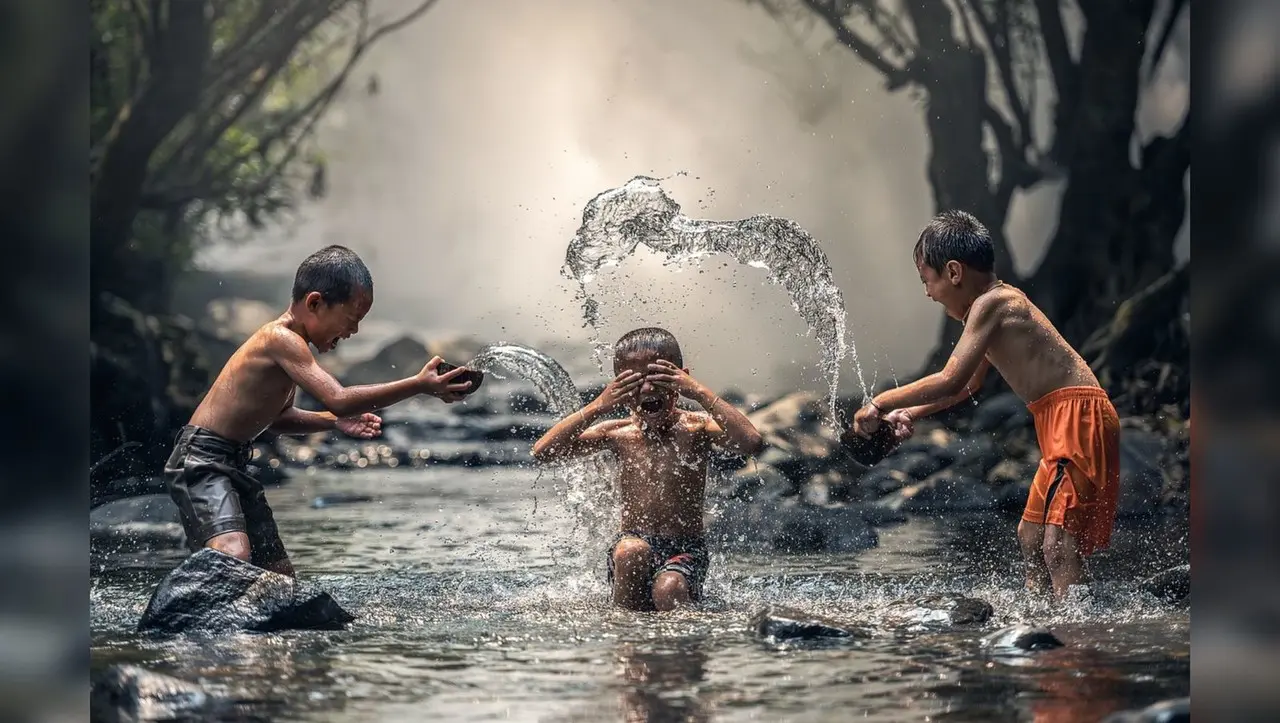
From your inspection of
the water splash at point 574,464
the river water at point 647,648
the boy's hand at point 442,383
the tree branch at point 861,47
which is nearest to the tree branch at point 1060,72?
the tree branch at point 861,47

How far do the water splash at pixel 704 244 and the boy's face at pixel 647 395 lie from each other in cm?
73

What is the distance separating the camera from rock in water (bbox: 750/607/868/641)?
11.8 ft

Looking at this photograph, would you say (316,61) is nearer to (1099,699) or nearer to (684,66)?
(684,66)

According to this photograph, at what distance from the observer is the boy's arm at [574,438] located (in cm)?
414

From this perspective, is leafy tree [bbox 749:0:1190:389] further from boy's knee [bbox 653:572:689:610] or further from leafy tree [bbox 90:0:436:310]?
boy's knee [bbox 653:572:689:610]

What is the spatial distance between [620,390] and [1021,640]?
1.34m

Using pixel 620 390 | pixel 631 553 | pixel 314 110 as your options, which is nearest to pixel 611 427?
pixel 620 390

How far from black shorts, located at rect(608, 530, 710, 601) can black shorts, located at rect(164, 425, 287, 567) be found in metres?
1.12

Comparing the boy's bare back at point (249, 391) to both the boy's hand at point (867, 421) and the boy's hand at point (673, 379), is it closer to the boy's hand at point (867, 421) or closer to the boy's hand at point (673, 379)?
the boy's hand at point (673, 379)

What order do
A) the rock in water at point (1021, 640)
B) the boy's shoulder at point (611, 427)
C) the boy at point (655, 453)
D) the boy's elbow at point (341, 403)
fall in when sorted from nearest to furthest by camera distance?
1. the rock in water at point (1021, 640)
2. the boy's elbow at point (341, 403)
3. the boy at point (655, 453)
4. the boy's shoulder at point (611, 427)

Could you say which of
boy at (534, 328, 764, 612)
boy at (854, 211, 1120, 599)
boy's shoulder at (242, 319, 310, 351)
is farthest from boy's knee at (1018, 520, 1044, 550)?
boy's shoulder at (242, 319, 310, 351)

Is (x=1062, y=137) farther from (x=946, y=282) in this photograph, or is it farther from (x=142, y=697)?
(x=142, y=697)
